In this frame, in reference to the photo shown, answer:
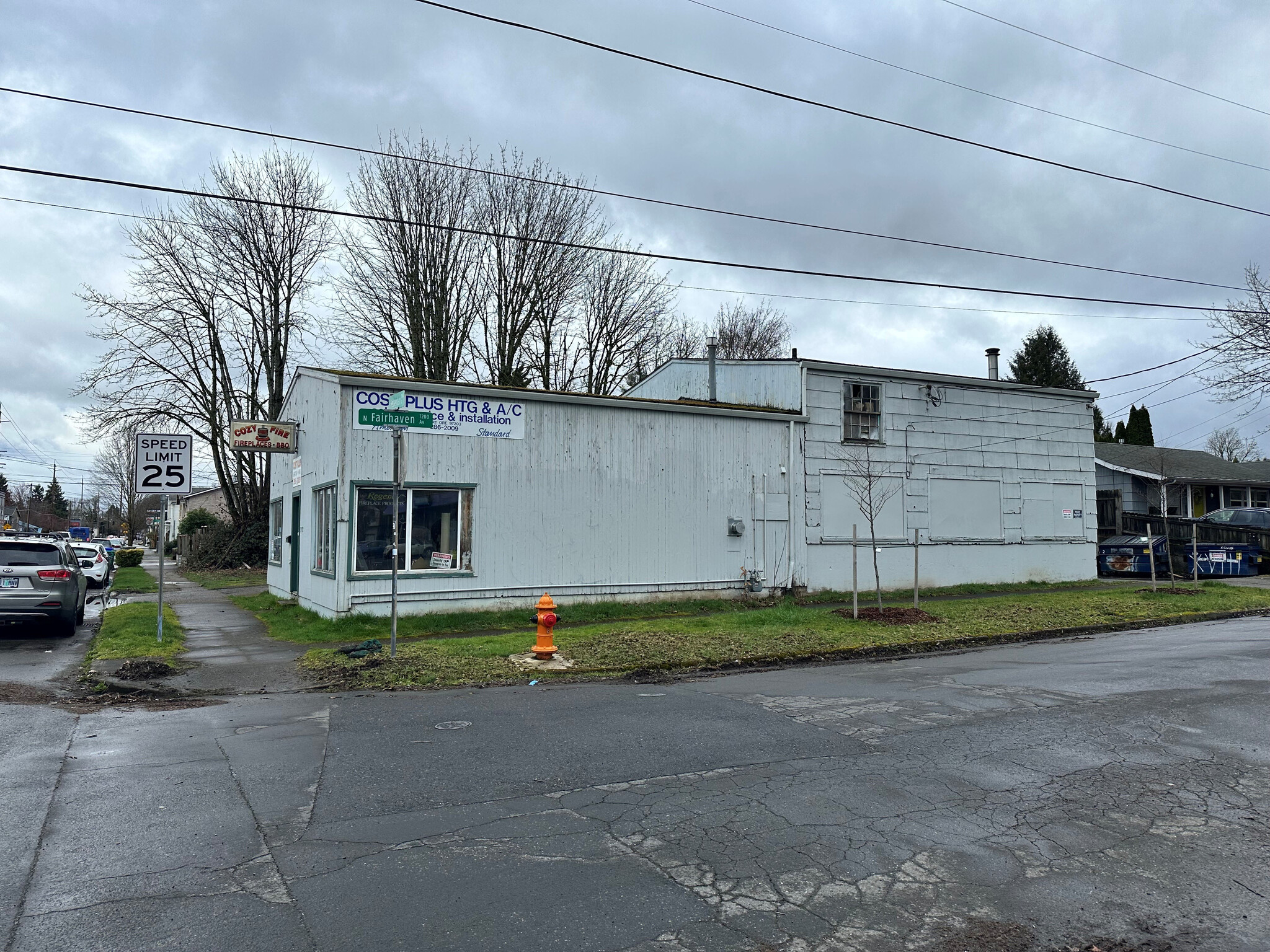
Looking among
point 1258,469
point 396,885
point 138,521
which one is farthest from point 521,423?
point 138,521

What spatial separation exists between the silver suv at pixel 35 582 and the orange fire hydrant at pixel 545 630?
8.85m

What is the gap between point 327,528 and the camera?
17297 millimetres

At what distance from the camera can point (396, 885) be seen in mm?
4664

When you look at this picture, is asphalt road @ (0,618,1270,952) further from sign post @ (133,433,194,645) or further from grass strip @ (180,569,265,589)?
grass strip @ (180,569,265,589)

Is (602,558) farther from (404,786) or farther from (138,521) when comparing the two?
(138,521)

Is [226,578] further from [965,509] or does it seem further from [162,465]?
[965,509]

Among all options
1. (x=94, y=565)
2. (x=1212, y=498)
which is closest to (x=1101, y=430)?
(x=1212, y=498)

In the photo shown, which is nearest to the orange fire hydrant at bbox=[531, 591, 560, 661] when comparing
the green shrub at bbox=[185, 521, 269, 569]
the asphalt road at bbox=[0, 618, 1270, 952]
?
the asphalt road at bbox=[0, 618, 1270, 952]

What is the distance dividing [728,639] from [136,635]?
938 centimetres

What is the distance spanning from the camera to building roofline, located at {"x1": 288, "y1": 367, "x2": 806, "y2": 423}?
53.9ft

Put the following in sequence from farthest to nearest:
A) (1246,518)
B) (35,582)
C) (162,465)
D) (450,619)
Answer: (1246,518), (450,619), (35,582), (162,465)

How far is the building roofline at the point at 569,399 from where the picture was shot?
1642 cm

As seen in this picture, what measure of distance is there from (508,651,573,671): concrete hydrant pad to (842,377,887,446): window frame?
1173 centimetres

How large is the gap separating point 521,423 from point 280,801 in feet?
38.8
